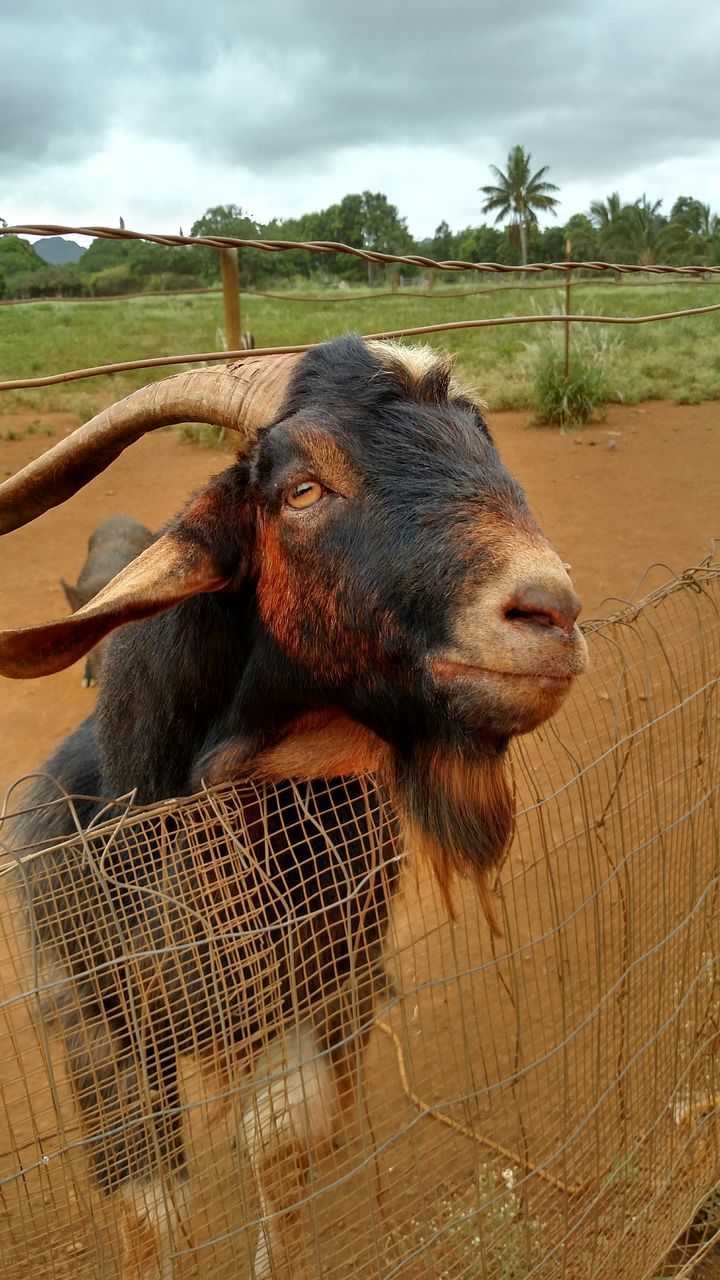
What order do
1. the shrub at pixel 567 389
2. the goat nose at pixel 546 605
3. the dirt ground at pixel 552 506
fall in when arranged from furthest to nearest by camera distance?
the shrub at pixel 567 389 → the dirt ground at pixel 552 506 → the goat nose at pixel 546 605

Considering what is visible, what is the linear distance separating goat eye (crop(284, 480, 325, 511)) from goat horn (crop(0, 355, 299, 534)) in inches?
9.6

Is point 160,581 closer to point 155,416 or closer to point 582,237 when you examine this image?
point 155,416

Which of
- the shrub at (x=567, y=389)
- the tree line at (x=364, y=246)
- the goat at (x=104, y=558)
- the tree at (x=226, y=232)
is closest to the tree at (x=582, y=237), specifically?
the tree line at (x=364, y=246)

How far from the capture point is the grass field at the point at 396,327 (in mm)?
14812

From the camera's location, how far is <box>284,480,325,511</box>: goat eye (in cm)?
199

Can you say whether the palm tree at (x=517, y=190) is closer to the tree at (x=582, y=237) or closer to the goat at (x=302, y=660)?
the tree at (x=582, y=237)

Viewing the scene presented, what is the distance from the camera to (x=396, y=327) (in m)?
20.4

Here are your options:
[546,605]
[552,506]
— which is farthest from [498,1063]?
[552,506]

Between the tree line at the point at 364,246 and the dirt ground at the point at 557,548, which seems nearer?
the dirt ground at the point at 557,548

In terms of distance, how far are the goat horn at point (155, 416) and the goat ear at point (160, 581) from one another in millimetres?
177

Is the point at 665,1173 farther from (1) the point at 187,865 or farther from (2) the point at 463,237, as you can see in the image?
(2) the point at 463,237

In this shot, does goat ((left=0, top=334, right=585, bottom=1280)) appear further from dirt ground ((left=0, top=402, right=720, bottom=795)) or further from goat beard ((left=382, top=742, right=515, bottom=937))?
dirt ground ((left=0, top=402, right=720, bottom=795))

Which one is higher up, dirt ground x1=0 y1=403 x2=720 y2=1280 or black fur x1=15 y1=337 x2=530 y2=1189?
black fur x1=15 y1=337 x2=530 y2=1189

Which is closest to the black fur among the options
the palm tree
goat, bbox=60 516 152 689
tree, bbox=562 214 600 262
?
goat, bbox=60 516 152 689
